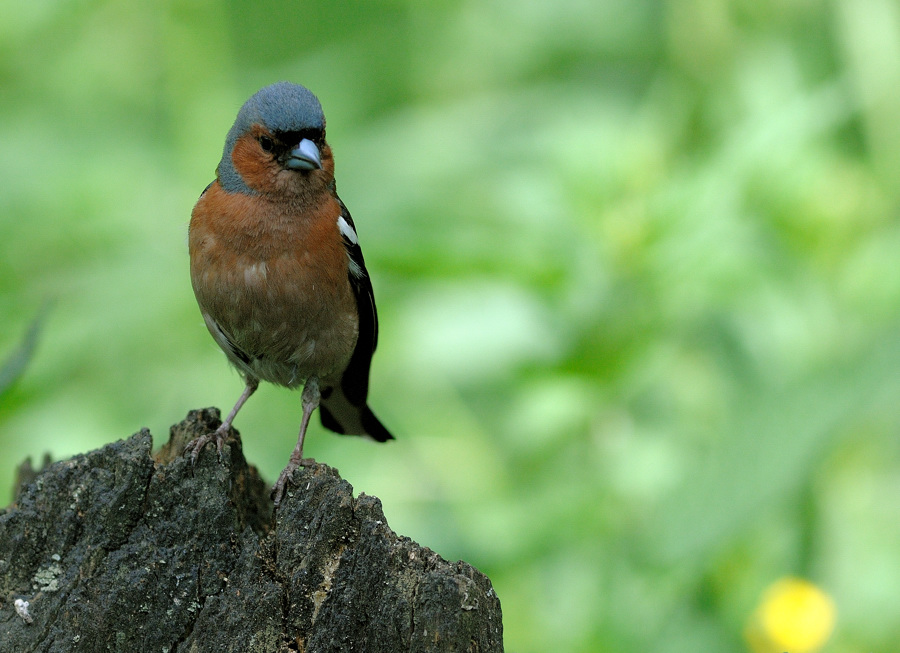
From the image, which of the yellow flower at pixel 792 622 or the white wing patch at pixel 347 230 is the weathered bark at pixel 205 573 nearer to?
the white wing patch at pixel 347 230

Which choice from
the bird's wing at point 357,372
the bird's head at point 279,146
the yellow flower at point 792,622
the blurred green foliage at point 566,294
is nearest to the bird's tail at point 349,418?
the bird's wing at point 357,372

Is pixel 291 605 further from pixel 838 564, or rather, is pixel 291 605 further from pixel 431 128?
pixel 431 128

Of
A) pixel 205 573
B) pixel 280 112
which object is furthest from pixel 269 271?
pixel 205 573

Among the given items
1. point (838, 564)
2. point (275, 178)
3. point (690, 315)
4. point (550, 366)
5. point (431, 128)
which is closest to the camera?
point (275, 178)

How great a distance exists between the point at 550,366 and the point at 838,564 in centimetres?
186

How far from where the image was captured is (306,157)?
450 cm

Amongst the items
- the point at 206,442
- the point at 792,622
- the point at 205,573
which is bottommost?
the point at 205,573

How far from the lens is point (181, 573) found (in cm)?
329

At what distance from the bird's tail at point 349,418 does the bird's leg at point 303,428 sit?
1.05 feet

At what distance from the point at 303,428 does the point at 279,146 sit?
1.25 m

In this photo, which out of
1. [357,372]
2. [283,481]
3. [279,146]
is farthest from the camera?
[357,372]

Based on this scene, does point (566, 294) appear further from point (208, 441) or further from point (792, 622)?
point (208, 441)

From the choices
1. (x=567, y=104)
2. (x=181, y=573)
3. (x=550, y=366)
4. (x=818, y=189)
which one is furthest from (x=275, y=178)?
(x=567, y=104)

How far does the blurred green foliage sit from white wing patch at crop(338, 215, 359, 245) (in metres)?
0.19
